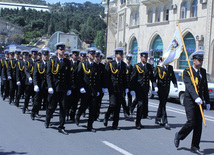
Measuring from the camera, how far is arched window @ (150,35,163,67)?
33.0 meters

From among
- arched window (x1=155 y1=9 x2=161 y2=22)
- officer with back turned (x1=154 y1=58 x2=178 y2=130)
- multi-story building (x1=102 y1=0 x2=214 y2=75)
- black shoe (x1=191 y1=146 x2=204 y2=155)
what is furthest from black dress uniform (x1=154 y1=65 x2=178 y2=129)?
arched window (x1=155 y1=9 x2=161 y2=22)

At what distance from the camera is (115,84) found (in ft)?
26.0

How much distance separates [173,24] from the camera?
99.5 ft

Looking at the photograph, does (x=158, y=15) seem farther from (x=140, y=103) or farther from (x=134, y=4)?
(x=140, y=103)

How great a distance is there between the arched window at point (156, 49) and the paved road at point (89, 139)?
24.2 m

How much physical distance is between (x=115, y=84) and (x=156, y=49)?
2661cm

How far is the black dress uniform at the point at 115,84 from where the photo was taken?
7.92m

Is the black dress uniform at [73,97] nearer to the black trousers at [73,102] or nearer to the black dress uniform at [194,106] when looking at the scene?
the black trousers at [73,102]

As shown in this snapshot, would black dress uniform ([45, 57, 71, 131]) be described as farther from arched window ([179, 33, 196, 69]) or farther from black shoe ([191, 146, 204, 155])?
arched window ([179, 33, 196, 69])

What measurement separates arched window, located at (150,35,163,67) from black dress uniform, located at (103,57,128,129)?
991 inches

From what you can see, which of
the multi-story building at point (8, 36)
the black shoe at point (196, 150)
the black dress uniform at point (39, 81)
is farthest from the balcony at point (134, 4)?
the multi-story building at point (8, 36)

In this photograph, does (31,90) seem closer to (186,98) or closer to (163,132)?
(163,132)

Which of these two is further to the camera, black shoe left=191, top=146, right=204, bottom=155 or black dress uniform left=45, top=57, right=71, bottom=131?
black dress uniform left=45, top=57, right=71, bottom=131

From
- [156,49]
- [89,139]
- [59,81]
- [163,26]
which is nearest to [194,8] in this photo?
[163,26]
